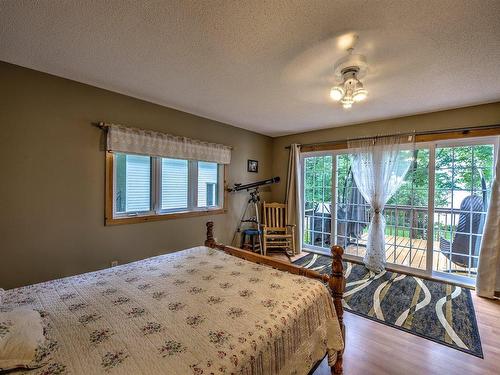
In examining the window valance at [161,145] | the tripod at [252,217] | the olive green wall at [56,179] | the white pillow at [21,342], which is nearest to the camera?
the white pillow at [21,342]

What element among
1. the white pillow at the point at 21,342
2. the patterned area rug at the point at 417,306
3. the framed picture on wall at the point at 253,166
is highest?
the framed picture on wall at the point at 253,166

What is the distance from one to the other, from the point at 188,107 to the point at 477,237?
159 inches

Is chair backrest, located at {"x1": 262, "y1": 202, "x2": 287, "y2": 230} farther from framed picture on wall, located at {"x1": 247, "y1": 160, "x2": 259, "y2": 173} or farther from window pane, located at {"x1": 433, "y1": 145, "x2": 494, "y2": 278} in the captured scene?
window pane, located at {"x1": 433, "y1": 145, "x2": 494, "y2": 278}

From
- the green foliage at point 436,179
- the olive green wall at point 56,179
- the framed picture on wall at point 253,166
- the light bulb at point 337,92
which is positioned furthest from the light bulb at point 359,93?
the framed picture on wall at point 253,166

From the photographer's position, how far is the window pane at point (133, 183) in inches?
105

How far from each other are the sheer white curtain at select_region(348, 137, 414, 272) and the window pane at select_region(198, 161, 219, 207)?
2.31 m

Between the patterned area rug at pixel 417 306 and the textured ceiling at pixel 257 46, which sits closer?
the textured ceiling at pixel 257 46

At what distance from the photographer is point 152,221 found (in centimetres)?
288

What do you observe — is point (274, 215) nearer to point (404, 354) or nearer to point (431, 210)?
point (431, 210)

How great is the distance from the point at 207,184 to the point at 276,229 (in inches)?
59.2

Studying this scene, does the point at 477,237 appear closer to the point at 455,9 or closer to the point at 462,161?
the point at 462,161

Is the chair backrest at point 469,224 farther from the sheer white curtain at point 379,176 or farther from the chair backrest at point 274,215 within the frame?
the chair backrest at point 274,215

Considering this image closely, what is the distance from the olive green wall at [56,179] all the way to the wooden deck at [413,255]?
3.44 m

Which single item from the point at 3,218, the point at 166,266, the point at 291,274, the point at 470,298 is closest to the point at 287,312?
the point at 291,274
